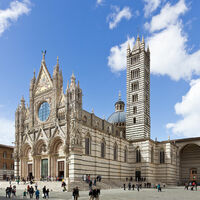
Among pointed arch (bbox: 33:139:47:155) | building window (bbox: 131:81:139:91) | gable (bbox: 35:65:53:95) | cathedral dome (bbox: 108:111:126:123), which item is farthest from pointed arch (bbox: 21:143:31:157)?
cathedral dome (bbox: 108:111:126:123)

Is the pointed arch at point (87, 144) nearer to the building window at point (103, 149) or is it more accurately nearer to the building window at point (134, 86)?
the building window at point (103, 149)

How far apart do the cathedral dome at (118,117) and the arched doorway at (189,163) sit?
17.7 meters

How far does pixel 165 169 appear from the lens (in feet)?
156

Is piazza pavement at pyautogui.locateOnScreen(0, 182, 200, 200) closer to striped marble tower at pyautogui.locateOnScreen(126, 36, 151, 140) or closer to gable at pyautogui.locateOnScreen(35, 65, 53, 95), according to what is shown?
gable at pyautogui.locateOnScreen(35, 65, 53, 95)

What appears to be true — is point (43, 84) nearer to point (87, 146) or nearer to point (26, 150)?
point (26, 150)

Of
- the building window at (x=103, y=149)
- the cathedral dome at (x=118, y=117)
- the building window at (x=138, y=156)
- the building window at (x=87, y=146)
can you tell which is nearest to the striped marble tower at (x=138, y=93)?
the building window at (x=138, y=156)

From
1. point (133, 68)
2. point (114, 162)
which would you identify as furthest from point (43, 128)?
point (133, 68)

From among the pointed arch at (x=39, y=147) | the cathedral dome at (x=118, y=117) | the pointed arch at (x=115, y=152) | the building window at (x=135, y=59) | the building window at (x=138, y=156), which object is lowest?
the building window at (x=138, y=156)

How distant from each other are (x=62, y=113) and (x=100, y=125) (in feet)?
32.3

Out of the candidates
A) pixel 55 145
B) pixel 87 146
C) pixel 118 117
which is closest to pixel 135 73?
pixel 118 117

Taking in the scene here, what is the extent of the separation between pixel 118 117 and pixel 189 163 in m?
21.7

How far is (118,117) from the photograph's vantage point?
68.1 meters

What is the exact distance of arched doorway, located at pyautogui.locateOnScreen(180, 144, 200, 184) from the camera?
5488 cm

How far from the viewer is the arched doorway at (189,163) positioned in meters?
54.9
